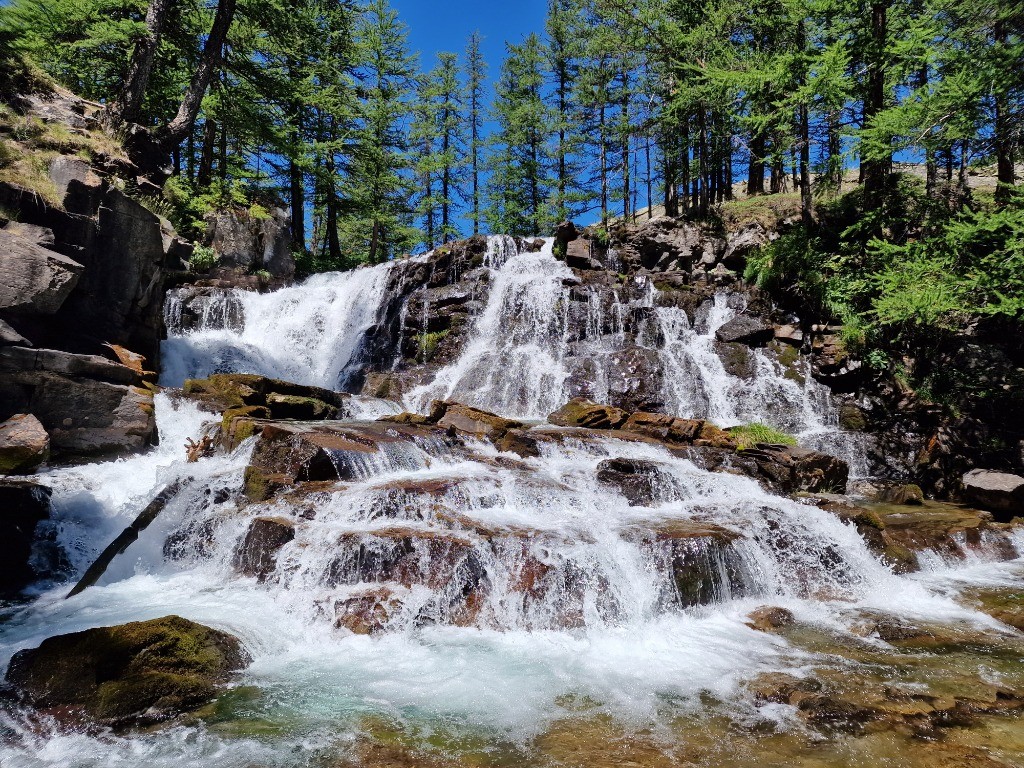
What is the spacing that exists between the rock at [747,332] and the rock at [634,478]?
8.77m

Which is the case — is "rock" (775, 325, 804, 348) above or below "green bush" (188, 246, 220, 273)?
below

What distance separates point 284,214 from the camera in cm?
2433

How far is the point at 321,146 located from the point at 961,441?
2616cm

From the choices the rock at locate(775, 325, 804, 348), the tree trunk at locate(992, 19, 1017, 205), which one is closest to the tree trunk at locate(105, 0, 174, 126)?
the rock at locate(775, 325, 804, 348)

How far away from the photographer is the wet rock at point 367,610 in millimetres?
5996

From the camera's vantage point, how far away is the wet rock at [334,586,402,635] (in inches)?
236

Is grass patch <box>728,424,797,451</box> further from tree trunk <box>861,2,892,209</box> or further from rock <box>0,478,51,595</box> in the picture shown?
rock <box>0,478,51,595</box>

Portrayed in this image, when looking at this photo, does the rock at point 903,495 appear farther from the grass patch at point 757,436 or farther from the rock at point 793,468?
the grass patch at point 757,436

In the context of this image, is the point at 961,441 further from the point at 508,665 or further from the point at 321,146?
the point at 321,146

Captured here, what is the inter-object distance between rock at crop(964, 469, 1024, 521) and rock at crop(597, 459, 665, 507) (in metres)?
6.60

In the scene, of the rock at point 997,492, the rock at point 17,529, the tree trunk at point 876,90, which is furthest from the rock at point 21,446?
the tree trunk at point 876,90

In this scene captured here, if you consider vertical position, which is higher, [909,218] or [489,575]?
[909,218]

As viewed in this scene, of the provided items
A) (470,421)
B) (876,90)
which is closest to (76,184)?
(470,421)

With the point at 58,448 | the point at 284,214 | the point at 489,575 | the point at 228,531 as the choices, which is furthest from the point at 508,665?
the point at 284,214
